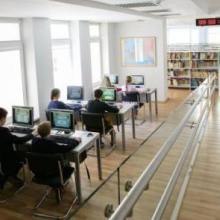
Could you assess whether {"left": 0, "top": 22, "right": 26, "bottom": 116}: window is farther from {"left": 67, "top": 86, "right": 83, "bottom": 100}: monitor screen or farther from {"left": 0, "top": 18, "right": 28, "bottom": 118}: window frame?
{"left": 67, "top": 86, "right": 83, "bottom": 100}: monitor screen

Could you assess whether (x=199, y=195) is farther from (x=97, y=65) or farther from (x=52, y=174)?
(x=97, y=65)

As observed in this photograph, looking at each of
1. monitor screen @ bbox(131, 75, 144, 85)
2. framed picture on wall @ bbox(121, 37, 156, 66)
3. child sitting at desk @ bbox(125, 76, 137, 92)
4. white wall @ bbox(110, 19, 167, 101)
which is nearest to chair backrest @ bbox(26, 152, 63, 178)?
child sitting at desk @ bbox(125, 76, 137, 92)

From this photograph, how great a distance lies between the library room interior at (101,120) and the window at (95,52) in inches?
1.4

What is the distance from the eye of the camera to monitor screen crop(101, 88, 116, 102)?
288 inches

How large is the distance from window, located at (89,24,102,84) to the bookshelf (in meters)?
4.03

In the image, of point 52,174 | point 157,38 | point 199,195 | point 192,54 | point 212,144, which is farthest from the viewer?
point 192,54

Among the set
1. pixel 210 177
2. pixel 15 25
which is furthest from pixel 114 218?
pixel 15 25

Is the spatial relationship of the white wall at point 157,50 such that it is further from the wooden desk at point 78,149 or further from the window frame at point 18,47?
the wooden desk at point 78,149

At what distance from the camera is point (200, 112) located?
5.97m

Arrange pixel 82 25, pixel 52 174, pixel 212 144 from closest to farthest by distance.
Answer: pixel 52 174, pixel 212 144, pixel 82 25

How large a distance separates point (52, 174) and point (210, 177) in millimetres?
2392

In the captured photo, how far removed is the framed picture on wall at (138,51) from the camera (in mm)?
10398

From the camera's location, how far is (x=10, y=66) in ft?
21.8

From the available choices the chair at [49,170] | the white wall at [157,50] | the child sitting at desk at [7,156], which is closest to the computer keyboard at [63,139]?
the chair at [49,170]
